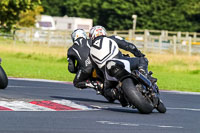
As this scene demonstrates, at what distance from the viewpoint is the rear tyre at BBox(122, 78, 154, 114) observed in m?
11.1

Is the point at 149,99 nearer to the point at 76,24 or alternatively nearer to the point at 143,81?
the point at 143,81

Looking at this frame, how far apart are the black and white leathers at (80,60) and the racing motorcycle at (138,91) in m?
2.77

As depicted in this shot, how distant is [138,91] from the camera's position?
11203 mm

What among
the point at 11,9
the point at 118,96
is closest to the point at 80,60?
the point at 118,96

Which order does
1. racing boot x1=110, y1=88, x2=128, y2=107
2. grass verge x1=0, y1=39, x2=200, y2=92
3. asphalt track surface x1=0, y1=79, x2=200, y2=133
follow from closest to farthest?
1. asphalt track surface x1=0, y1=79, x2=200, y2=133
2. racing boot x1=110, y1=88, x2=128, y2=107
3. grass verge x1=0, y1=39, x2=200, y2=92

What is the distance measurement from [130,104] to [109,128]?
210cm

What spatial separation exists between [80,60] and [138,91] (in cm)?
363

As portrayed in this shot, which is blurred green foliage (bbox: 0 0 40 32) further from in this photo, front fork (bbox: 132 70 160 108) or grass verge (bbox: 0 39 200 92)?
front fork (bbox: 132 70 160 108)

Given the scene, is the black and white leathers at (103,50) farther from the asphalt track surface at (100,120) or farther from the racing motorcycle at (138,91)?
the asphalt track surface at (100,120)

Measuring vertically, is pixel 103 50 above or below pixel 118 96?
above

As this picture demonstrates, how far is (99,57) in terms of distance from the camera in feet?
39.2

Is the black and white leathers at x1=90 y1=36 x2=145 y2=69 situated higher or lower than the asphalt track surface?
higher

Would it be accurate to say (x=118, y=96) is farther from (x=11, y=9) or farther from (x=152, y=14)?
(x=152, y=14)

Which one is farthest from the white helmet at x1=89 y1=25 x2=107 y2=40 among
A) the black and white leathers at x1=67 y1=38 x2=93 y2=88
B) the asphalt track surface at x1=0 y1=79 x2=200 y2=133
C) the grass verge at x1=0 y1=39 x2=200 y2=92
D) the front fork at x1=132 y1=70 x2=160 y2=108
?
the grass verge at x1=0 y1=39 x2=200 y2=92
